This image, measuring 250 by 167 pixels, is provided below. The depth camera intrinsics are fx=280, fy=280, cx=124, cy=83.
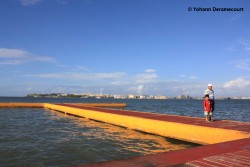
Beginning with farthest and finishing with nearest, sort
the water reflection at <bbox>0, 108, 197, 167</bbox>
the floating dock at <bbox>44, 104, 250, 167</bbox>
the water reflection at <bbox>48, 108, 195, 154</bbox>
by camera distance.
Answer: the water reflection at <bbox>48, 108, 195, 154</bbox> → the water reflection at <bbox>0, 108, 197, 167</bbox> → the floating dock at <bbox>44, 104, 250, 167</bbox>

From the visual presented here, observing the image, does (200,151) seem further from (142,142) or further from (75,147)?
(75,147)

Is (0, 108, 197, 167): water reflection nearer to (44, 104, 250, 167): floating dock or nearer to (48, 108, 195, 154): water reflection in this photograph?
(48, 108, 195, 154): water reflection

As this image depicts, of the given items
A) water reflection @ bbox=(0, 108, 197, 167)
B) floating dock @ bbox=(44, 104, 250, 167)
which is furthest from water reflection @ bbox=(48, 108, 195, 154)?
floating dock @ bbox=(44, 104, 250, 167)

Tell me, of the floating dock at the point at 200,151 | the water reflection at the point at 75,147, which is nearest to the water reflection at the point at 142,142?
the water reflection at the point at 75,147

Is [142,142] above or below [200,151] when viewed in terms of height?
below

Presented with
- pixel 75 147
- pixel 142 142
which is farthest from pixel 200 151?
pixel 75 147

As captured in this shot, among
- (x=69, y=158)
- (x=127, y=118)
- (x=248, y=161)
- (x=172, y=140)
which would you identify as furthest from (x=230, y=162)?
(x=127, y=118)

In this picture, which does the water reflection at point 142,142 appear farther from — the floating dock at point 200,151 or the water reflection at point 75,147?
the floating dock at point 200,151

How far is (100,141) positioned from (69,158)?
3437mm

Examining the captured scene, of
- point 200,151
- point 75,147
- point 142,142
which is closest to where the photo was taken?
point 200,151

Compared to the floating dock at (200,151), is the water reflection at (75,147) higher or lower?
lower

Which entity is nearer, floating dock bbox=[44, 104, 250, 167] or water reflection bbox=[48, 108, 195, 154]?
floating dock bbox=[44, 104, 250, 167]

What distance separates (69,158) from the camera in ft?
30.9

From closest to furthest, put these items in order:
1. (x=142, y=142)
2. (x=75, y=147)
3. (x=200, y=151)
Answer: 1. (x=200, y=151)
2. (x=75, y=147)
3. (x=142, y=142)
